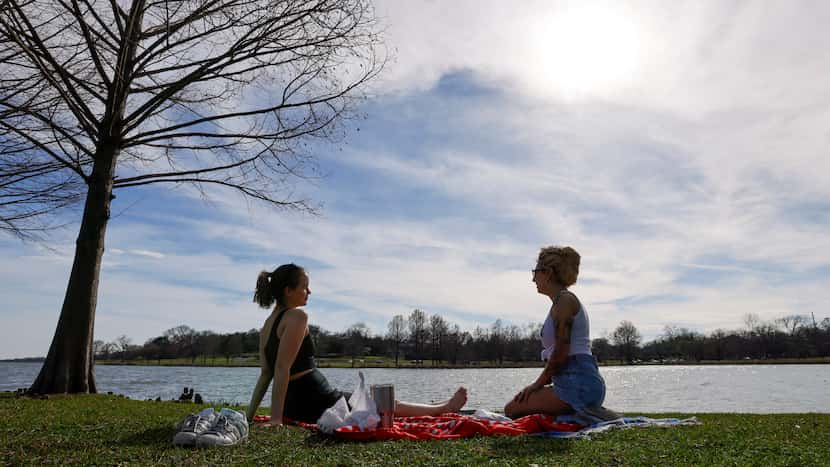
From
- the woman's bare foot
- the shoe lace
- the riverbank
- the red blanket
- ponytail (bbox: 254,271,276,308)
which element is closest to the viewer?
the shoe lace

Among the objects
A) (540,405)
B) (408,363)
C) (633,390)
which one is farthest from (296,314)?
(408,363)

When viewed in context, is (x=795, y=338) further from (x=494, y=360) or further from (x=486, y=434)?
(x=486, y=434)

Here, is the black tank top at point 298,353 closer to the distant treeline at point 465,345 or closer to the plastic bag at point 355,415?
the plastic bag at point 355,415

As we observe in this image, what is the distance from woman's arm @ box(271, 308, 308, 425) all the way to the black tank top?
0.16 m

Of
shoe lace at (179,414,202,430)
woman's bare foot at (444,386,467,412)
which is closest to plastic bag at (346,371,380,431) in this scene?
woman's bare foot at (444,386,467,412)

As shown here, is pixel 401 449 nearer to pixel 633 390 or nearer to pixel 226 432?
pixel 226 432

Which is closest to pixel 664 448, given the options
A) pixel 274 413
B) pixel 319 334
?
pixel 274 413

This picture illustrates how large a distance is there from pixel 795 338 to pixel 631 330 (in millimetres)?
32683

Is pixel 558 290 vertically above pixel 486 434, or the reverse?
pixel 558 290

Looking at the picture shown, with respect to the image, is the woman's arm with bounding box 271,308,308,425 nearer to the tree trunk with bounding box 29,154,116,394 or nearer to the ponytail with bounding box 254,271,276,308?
the ponytail with bounding box 254,271,276,308

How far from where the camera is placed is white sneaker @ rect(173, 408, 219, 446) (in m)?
4.16

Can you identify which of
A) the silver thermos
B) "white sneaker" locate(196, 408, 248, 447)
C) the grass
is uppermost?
the silver thermos

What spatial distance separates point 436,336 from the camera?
373 ft

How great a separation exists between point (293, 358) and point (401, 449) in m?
1.78
